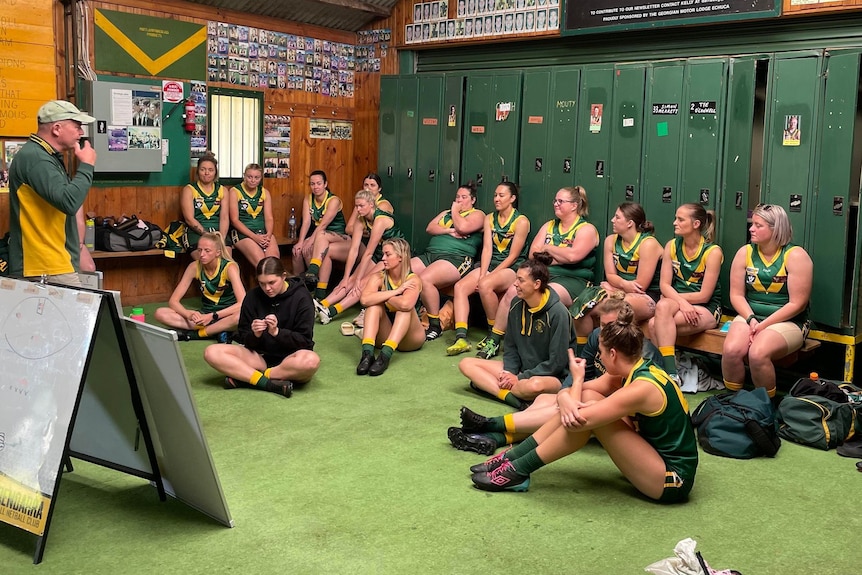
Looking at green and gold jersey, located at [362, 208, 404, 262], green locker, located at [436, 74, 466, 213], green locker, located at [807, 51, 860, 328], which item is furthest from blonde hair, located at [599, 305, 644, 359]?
green locker, located at [436, 74, 466, 213]

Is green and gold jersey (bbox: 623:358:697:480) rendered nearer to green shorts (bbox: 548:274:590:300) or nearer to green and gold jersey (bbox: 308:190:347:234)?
green shorts (bbox: 548:274:590:300)

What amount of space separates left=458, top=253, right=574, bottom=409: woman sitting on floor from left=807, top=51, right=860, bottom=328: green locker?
6.32 feet

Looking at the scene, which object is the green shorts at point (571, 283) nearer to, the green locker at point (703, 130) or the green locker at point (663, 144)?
the green locker at point (663, 144)

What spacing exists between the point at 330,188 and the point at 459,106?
1.89m

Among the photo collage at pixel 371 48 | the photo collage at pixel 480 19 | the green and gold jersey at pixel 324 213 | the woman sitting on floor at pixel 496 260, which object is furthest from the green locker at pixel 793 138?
the photo collage at pixel 371 48

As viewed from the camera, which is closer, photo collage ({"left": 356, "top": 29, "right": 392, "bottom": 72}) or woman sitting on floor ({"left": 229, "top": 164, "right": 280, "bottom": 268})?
woman sitting on floor ({"left": 229, "top": 164, "right": 280, "bottom": 268})

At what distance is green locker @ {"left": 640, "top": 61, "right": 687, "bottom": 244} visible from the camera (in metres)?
6.61

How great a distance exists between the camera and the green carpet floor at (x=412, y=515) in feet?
10.8

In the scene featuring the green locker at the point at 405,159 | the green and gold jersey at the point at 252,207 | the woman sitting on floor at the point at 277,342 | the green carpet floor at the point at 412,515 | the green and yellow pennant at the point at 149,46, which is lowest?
the green carpet floor at the point at 412,515

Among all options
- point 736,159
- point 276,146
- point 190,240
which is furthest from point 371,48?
point 736,159

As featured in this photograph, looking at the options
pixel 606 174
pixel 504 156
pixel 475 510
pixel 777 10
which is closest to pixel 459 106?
pixel 504 156

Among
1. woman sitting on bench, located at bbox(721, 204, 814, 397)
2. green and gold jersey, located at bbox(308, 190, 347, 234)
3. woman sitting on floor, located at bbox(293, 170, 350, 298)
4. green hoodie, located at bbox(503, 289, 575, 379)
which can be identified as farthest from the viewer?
green and gold jersey, located at bbox(308, 190, 347, 234)

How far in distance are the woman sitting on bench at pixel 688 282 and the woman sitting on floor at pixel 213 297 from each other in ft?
9.94

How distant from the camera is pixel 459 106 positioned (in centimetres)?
820
